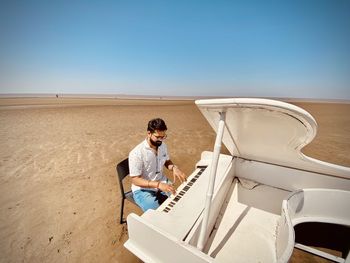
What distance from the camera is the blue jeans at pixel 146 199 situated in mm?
2492

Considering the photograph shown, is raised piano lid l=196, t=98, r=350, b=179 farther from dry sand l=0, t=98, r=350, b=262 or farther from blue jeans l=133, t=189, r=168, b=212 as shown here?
dry sand l=0, t=98, r=350, b=262

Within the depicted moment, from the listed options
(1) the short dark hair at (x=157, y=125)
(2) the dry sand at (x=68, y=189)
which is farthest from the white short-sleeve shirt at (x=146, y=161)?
(2) the dry sand at (x=68, y=189)

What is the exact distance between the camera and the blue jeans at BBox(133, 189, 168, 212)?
8.18ft

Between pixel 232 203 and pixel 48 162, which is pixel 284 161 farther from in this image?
pixel 48 162

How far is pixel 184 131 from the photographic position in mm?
11367

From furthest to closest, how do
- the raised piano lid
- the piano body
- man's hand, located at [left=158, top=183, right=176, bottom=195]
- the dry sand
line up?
the dry sand
man's hand, located at [left=158, top=183, right=176, bottom=195]
the piano body
the raised piano lid

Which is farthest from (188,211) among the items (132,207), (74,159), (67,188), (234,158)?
(74,159)

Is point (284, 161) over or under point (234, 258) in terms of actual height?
over

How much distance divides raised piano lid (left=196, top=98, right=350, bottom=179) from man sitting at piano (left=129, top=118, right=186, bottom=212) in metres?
0.84

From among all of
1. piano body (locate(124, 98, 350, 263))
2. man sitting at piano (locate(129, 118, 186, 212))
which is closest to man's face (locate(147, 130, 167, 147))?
man sitting at piano (locate(129, 118, 186, 212))

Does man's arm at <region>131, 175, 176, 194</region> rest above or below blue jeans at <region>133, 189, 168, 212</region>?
above

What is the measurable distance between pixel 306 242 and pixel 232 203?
1.44m

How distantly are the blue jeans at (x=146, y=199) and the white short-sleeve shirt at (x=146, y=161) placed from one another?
0.10m

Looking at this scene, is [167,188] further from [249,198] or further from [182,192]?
[249,198]
